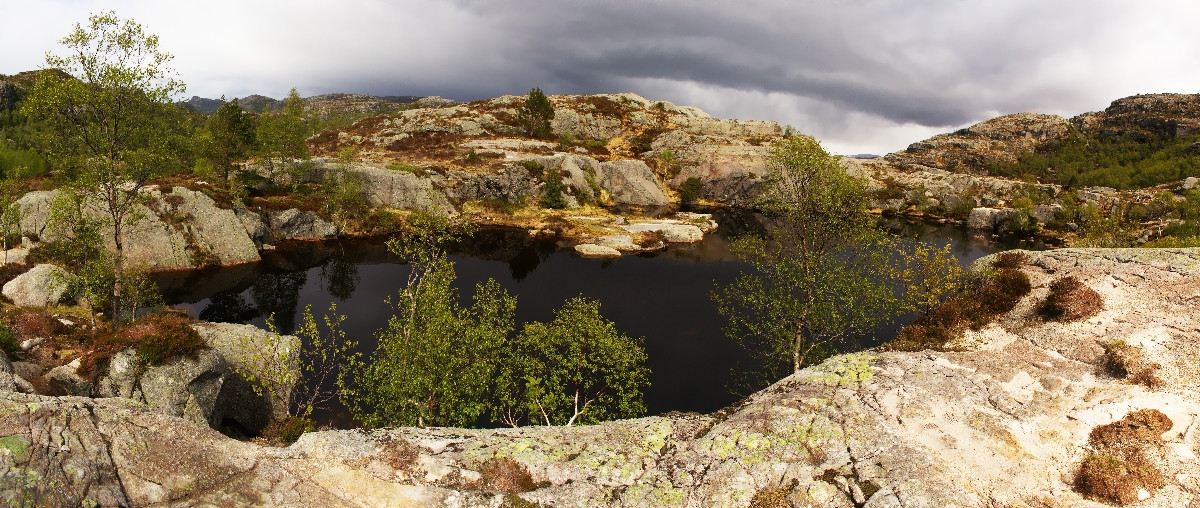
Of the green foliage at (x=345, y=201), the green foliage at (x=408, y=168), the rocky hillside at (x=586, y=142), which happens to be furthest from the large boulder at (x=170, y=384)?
the rocky hillside at (x=586, y=142)

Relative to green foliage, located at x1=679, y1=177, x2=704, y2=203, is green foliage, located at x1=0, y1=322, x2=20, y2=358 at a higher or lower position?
lower

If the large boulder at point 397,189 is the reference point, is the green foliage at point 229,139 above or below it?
Result: above

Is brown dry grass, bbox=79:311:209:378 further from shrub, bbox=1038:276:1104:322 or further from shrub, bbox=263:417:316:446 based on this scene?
shrub, bbox=1038:276:1104:322

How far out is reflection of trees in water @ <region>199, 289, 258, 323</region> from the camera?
45.6 m

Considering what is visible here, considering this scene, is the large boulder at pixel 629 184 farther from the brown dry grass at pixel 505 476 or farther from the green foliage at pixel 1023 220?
the brown dry grass at pixel 505 476

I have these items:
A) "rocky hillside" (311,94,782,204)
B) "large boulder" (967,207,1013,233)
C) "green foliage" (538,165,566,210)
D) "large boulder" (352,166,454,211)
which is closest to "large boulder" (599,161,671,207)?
"rocky hillside" (311,94,782,204)

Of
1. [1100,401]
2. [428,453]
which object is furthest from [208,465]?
[1100,401]

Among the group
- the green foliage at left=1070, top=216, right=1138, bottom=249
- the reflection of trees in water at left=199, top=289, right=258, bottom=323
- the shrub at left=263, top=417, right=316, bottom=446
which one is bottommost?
the reflection of trees in water at left=199, top=289, right=258, bottom=323

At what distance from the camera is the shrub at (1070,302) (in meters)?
17.3

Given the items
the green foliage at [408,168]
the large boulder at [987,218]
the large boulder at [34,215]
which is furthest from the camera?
the large boulder at [987,218]

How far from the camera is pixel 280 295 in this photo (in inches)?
2087

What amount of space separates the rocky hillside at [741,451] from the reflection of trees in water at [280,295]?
33.5 metres

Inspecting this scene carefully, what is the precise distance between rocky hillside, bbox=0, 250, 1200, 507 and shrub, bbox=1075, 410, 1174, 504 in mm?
54

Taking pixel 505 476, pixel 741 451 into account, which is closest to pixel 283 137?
pixel 505 476
